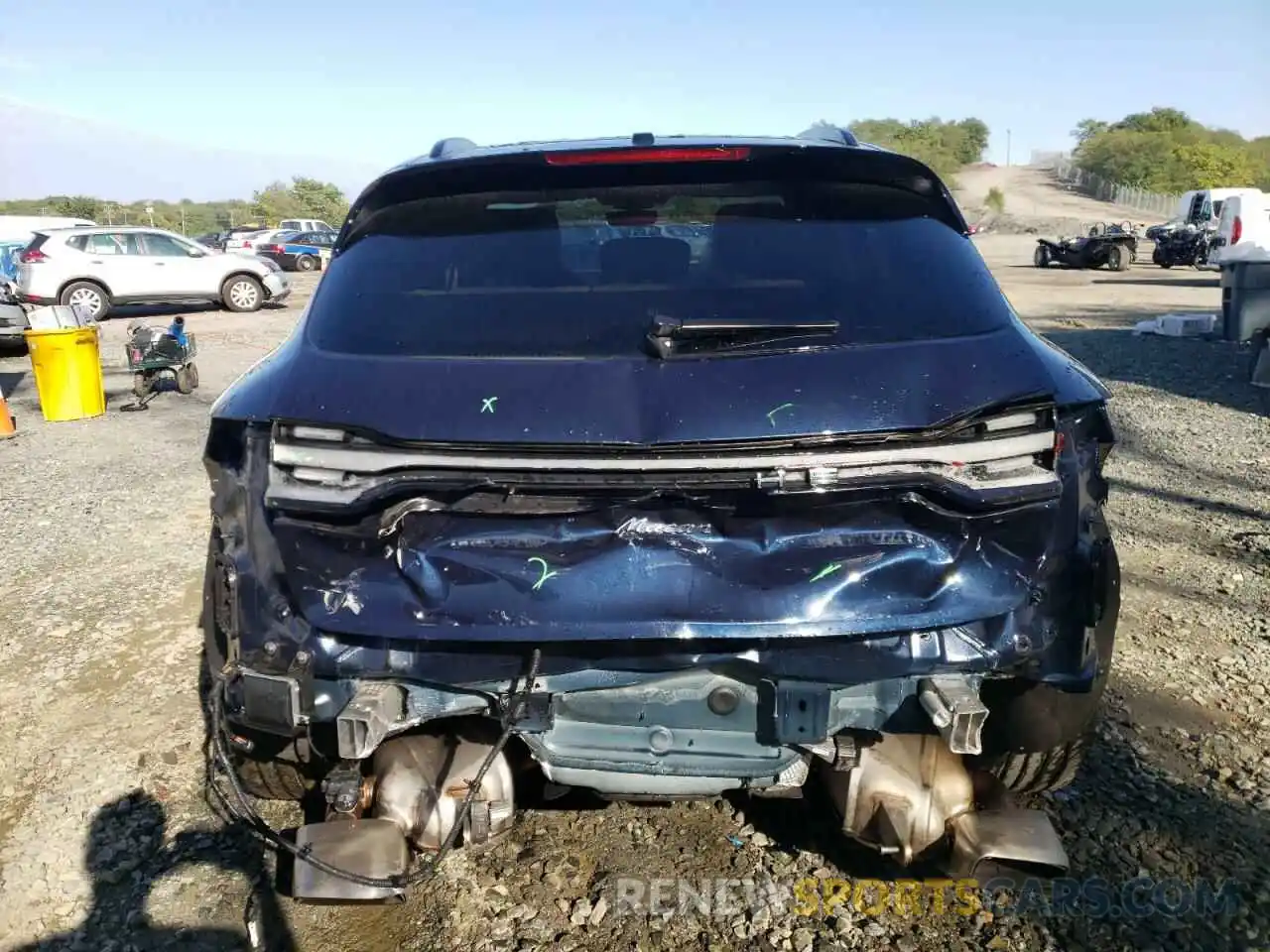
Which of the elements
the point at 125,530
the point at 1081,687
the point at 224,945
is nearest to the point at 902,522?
the point at 1081,687

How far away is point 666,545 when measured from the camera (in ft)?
6.83

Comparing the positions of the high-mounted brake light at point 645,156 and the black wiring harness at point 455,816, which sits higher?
the high-mounted brake light at point 645,156

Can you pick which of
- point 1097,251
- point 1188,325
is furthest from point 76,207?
point 1188,325

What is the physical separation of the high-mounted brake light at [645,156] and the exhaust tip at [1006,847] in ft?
5.77

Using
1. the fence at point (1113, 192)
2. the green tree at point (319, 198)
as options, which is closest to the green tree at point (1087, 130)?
the fence at point (1113, 192)

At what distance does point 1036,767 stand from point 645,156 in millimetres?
1890

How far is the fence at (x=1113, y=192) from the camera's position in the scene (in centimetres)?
5841

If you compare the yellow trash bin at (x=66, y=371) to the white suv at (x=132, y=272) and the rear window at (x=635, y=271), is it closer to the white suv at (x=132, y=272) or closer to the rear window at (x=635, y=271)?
the rear window at (x=635, y=271)

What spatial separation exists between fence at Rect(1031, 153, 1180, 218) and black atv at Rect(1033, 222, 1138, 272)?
2915 cm

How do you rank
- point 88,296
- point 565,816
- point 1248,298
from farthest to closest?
point 88,296
point 1248,298
point 565,816

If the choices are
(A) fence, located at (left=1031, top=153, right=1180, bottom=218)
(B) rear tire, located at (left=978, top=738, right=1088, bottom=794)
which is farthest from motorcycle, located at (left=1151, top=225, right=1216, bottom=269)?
(B) rear tire, located at (left=978, top=738, right=1088, bottom=794)

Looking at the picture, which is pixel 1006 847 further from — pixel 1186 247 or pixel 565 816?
pixel 1186 247

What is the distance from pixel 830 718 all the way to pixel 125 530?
5.07 meters

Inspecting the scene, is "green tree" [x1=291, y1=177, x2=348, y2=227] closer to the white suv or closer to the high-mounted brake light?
the white suv
